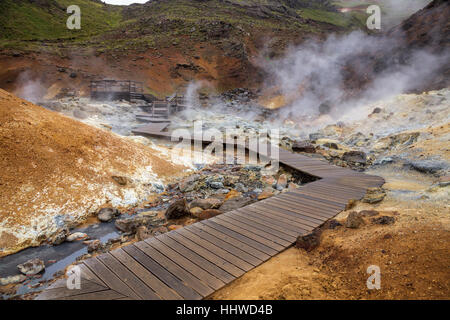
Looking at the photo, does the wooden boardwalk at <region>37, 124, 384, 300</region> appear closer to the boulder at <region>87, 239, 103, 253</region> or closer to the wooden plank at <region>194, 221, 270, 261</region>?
the wooden plank at <region>194, 221, 270, 261</region>

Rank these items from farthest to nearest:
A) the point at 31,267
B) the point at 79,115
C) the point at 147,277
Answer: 1. the point at 79,115
2. the point at 31,267
3. the point at 147,277

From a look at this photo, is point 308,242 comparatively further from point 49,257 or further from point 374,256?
point 49,257

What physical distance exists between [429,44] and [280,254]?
16.7 metres

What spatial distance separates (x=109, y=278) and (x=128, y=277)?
0.51 feet

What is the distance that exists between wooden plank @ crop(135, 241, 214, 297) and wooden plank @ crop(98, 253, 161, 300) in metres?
0.27

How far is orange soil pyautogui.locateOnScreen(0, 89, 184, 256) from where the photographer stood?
3750 mm

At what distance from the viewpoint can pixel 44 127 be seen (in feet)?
16.6

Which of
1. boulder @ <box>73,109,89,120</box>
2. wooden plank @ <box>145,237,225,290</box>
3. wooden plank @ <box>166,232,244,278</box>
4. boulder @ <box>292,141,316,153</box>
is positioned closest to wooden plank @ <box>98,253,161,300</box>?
wooden plank @ <box>145,237,225,290</box>

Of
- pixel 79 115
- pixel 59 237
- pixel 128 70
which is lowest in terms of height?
pixel 59 237

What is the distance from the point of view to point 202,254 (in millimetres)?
2654

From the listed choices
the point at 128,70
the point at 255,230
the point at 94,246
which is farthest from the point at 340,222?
the point at 128,70

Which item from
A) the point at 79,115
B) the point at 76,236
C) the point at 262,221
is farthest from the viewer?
the point at 79,115

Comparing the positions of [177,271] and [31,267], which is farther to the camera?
[31,267]
